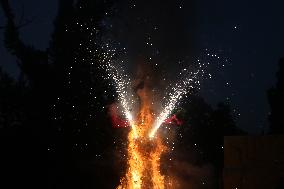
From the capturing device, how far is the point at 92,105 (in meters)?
14.7

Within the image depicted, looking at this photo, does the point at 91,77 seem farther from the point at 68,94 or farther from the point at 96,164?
the point at 96,164

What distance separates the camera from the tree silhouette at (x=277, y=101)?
28.5 meters

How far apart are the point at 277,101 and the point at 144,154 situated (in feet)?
45.4

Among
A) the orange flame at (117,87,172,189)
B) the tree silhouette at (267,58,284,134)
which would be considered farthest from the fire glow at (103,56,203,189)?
the tree silhouette at (267,58,284,134)

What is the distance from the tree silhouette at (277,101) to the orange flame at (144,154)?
36.5ft

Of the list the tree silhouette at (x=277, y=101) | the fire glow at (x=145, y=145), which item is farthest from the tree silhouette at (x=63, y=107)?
the tree silhouette at (x=277, y=101)

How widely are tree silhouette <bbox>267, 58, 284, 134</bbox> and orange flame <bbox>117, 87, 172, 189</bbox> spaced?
36.5ft

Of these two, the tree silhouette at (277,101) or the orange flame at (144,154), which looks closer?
the orange flame at (144,154)

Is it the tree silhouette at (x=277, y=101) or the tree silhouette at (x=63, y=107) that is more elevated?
the tree silhouette at (x=277, y=101)

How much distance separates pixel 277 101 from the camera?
29.1 m

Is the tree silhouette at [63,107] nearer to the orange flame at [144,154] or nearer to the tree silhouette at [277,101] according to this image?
the orange flame at [144,154]

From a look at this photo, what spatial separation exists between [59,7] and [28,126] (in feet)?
16.3

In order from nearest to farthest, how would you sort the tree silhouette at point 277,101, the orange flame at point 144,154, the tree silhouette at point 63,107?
the tree silhouette at point 63,107 < the orange flame at point 144,154 < the tree silhouette at point 277,101

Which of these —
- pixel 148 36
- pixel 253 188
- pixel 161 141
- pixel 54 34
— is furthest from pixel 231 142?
pixel 161 141
